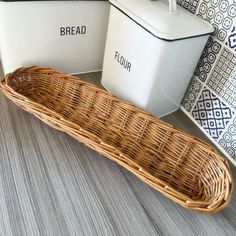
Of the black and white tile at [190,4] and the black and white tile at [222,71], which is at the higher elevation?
the black and white tile at [190,4]

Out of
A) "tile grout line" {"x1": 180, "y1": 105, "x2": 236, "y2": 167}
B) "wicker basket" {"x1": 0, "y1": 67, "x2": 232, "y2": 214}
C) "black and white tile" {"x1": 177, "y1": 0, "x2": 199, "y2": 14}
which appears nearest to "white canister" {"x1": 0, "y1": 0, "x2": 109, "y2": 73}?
"wicker basket" {"x1": 0, "y1": 67, "x2": 232, "y2": 214}

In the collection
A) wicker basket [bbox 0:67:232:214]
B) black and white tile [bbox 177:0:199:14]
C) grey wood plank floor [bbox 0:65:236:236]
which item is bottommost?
grey wood plank floor [bbox 0:65:236:236]

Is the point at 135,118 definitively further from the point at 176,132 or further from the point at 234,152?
the point at 234,152

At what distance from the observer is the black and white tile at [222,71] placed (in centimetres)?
55

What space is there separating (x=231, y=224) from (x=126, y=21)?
459mm

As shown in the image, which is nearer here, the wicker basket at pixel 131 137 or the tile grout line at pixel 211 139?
the wicker basket at pixel 131 137

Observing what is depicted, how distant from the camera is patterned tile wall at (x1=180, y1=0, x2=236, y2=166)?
545 mm

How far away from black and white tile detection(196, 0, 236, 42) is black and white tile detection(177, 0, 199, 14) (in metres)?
0.02

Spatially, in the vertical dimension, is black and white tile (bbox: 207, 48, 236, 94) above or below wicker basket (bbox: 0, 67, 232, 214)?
above

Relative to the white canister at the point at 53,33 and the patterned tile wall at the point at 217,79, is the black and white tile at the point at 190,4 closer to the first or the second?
the patterned tile wall at the point at 217,79

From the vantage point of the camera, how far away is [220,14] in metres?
0.55

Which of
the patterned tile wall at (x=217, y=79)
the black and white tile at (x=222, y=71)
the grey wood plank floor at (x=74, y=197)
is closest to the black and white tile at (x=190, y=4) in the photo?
the patterned tile wall at (x=217, y=79)

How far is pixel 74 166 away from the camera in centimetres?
53

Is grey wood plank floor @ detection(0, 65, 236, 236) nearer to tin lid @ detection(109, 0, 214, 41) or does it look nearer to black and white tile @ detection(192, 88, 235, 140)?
black and white tile @ detection(192, 88, 235, 140)
